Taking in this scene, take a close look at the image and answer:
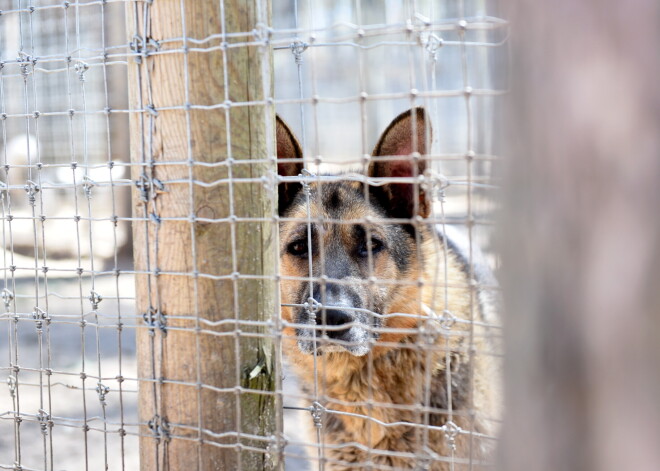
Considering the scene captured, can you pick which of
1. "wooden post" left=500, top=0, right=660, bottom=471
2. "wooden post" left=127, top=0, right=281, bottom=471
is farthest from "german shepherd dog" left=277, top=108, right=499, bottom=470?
"wooden post" left=500, top=0, right=660, bottom=471

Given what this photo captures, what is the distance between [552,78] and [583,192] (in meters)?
0.17

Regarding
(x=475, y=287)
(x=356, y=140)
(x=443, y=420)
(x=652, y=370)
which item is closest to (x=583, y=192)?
(x=652, y=370)

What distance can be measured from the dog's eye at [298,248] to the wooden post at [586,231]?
8.08ft

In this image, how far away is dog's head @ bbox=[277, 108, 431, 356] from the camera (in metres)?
2.91

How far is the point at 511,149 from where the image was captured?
3.21ft

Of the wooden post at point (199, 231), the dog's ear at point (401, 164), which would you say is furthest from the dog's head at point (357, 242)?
the wooden post at point (199, 231)

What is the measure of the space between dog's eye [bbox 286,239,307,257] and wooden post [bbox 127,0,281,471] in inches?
35.8

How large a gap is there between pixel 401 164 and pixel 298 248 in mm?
714

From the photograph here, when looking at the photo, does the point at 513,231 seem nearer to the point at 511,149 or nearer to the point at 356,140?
the point at 511,149

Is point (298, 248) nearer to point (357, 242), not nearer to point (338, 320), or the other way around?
point (357, 242)

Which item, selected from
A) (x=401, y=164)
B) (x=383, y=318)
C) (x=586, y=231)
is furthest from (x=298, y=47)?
(x=586, y=231)

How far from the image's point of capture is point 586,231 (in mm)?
893

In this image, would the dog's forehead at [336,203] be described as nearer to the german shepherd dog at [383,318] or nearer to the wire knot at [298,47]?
the german shepherd dog at [383,318]

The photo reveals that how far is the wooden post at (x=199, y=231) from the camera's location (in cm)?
233
